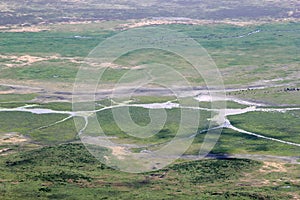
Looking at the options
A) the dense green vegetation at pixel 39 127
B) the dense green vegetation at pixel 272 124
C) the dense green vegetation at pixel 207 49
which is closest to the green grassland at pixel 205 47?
the dense green vegetation at pixel 207 49

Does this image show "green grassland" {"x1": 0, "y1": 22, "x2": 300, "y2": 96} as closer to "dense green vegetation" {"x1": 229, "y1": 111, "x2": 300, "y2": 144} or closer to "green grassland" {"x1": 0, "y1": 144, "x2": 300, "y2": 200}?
"dense green vegetation" {"x1": 229, "y1": 111, "x2": 300, "y2": 144}

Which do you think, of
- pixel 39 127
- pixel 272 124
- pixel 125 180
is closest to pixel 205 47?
pixel 272 124

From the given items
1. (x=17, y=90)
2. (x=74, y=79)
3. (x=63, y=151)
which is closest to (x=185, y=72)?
(x=74, y=79)

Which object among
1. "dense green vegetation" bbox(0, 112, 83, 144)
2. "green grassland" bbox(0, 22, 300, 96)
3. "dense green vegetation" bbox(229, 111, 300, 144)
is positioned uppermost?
"green grassland" bbox(0, 22, 300, 96)

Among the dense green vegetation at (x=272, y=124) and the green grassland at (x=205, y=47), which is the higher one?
the green grassland at (x=205, y=47)

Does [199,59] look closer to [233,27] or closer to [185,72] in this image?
[185,72]

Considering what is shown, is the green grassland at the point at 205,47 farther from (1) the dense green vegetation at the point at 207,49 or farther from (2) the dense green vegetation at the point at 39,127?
(2) the dense green vegetation at the point at 39,127

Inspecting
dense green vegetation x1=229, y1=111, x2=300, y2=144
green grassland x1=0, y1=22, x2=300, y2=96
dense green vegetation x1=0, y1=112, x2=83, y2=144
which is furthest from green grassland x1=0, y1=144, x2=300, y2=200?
green grassland x1=0, y1=22, x2=300, y2=96

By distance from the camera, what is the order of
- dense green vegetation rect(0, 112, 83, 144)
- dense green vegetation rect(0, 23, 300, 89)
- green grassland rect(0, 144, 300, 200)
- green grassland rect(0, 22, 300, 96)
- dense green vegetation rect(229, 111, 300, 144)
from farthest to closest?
dense green vegetation rect(0, 23, 300, 89) → green grassland rect(0, 22, 300, 96) → dense green vegetation rect(229, 111, 300, 144) → dense green vegetation rect(0, 112, 83, 144) → green grassland rect(0, 144, 300, 200)
